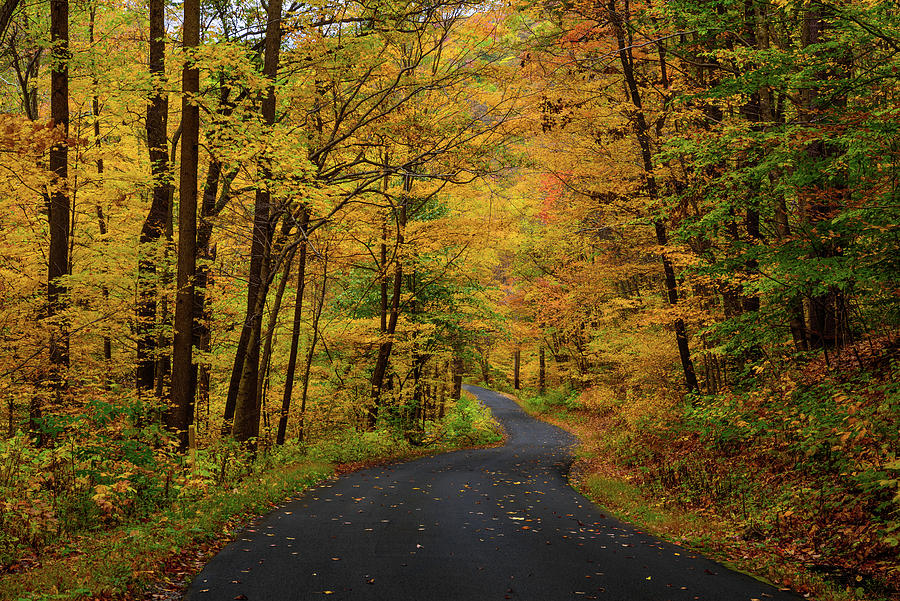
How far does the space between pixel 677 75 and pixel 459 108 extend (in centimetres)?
570

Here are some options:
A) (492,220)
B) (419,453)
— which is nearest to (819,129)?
(492,220)

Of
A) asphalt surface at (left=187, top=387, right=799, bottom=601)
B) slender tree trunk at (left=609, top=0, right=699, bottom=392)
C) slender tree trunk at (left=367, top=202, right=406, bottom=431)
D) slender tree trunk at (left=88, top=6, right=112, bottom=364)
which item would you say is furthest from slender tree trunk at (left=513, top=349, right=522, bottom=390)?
asphalt surface at (left=187, top=387, right=799, bottom=601)

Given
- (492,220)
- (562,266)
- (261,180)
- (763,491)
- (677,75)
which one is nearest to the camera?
(763,491)

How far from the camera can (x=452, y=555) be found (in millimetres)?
7371

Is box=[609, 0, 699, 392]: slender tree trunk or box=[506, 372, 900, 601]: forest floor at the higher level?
box=[609, 0, 699, 392]: slender tree trunk

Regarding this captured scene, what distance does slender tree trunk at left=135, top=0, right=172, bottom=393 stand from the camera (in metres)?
14.1

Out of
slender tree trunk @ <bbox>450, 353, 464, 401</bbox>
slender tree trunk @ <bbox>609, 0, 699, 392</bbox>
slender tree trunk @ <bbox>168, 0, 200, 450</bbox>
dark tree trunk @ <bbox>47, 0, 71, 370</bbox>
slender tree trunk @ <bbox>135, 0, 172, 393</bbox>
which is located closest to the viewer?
slender tree trunk @ <bbox>168, 0, 200, 450</bbox>

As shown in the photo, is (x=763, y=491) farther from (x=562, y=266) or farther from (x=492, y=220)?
(x=562, y=266)

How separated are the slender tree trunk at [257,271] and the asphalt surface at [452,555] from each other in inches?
121

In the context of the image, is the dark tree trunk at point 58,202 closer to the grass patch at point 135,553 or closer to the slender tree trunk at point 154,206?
A: the slender tree trunk at point 154,206

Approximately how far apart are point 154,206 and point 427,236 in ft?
27.2

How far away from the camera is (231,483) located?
11.3 meters

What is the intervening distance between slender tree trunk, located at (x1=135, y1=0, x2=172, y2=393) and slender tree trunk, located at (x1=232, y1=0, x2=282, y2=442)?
2.20 metres

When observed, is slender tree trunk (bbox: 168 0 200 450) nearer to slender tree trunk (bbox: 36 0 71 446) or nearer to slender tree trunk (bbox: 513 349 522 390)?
slender tree trunk (bbox: 36 0 71 446)
